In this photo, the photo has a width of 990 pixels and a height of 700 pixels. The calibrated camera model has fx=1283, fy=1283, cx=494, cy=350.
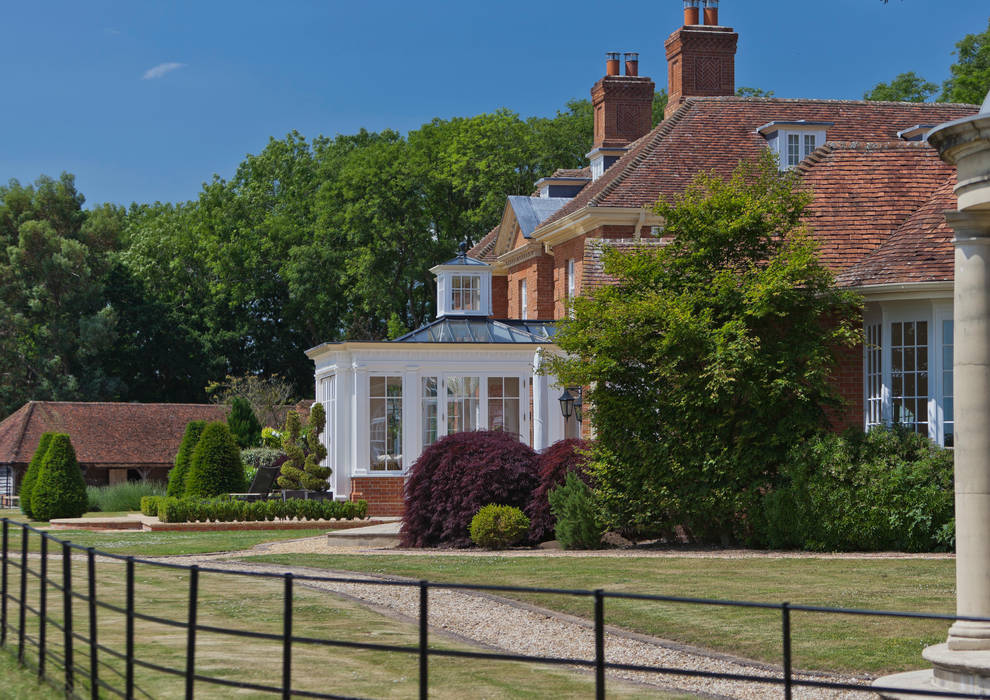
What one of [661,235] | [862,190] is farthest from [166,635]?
[862,190]

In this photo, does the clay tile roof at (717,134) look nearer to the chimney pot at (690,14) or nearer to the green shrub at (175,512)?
the chimney pot at (690,14)

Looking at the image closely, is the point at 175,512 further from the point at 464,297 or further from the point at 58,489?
the point at 464,297

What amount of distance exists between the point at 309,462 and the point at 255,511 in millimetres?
3438

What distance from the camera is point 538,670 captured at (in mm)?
7965

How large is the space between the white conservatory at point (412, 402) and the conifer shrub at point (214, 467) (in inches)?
108

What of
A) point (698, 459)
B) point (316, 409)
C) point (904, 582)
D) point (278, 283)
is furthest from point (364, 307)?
point (904, 582)

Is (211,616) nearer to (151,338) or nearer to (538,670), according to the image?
(538,670)

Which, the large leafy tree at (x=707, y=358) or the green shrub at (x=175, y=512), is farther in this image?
the green shrub at (x=175, y=512)

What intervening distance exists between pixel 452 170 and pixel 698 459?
3971 centimetres

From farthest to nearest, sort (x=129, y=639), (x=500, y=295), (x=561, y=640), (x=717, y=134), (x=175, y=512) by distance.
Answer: (x=500, y=295) → (x=717, y=134) → (x=175, y=512) → (x=561, y=640) → (x=129, y=639)

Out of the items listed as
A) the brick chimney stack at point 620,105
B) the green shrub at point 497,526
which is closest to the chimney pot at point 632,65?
the brick chimney stack at point 620,105

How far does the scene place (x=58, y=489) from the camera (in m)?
32.1

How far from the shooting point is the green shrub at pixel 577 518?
65.7 feet

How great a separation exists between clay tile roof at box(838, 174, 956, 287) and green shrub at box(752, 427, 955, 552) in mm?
2666
